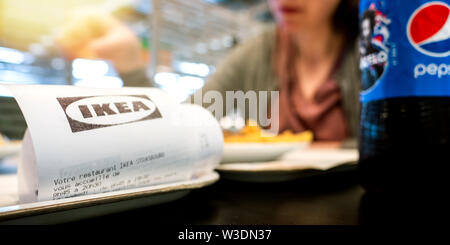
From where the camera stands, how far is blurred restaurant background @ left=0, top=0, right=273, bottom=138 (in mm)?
1272

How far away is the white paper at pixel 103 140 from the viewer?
0.60 feet

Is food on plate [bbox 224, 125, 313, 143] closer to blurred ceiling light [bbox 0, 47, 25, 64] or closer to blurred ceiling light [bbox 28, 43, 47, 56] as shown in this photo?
blurred ceiling light [bbox 0, 47, 25, 64]

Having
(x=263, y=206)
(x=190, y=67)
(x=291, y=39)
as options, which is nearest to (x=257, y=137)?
(x=263, y=206)

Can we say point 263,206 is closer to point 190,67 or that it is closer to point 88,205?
point 88,205

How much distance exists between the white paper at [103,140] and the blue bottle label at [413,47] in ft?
0.52

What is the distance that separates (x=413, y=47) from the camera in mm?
227

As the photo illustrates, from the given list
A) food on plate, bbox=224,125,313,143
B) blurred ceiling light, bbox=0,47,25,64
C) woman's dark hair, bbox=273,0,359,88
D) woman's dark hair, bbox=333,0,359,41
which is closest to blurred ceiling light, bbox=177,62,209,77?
blurred ceiling light, bbox=0,47,25,64

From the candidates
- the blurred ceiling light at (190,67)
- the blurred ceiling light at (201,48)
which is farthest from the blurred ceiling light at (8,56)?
the blurred ceiling light at (201,48)

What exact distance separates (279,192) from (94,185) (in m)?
0.18

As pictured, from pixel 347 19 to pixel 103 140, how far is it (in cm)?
112

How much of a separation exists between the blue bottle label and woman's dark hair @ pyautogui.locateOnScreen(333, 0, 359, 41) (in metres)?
0.92

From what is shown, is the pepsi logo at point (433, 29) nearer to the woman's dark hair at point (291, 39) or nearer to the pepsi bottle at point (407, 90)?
the pepsi bottle at point (407, 90)

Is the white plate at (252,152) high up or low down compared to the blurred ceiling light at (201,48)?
down

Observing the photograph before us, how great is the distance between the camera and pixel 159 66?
278 cm
